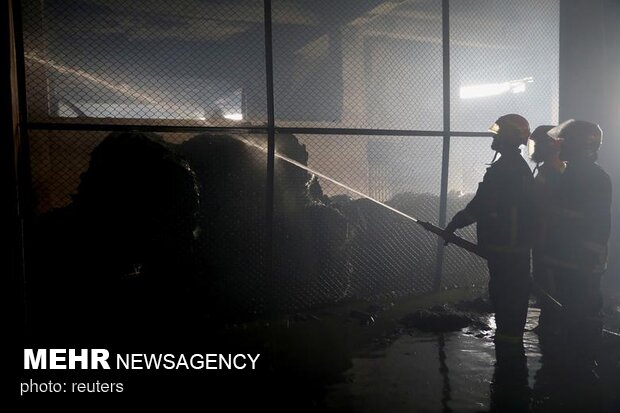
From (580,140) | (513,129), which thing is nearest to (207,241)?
(513,129)

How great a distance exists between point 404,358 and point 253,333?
5.44ft

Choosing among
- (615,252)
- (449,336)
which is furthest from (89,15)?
(615,252)

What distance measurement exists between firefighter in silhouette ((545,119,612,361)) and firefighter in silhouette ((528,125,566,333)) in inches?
3.9

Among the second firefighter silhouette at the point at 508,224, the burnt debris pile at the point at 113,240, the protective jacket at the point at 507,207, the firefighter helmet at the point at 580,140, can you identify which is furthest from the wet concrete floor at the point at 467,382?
the burnt debris pile at the point at 113,240

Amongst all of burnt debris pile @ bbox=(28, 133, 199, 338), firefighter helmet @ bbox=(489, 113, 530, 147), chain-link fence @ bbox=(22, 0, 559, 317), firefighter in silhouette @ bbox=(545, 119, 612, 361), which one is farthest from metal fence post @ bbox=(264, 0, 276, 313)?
firefighter in silhouette @ bbox=(545, 119, 612, 361)

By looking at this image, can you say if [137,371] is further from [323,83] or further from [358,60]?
[323,83]

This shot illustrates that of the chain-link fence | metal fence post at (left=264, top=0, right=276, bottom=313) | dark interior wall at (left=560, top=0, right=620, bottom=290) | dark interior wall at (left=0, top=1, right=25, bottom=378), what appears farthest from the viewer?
dark interior wall at (left=560, top=0, right=620, bottom=290)

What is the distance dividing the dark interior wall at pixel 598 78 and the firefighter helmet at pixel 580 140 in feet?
9.98

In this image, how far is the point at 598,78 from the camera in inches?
264

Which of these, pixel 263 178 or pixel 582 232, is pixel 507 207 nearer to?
pixel 582 232

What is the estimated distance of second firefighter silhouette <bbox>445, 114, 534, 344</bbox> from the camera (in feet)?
13.2

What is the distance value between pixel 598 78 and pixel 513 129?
366cm

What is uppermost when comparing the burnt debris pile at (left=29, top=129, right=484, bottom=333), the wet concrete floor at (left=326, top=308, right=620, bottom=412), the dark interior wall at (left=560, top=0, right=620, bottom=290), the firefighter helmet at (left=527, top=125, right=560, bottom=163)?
Result: the dark interior wall at (left=560, top=0, right=620, bottom=290)

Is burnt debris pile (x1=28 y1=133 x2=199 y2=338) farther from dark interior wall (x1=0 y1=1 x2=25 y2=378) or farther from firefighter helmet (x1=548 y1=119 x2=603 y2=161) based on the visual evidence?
firefighter helmet (x1=548 y1=119 x2=603 y2=161)
